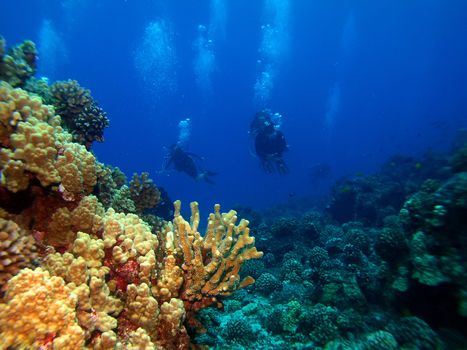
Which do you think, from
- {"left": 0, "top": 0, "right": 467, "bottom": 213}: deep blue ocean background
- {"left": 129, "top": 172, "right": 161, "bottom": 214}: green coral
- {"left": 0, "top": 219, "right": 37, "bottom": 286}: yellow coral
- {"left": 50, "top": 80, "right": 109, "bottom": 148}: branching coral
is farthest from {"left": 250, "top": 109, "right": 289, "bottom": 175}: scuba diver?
{"left": 0, "top": 0, "right": 467, "bottom": 213}: deep blue ocean background

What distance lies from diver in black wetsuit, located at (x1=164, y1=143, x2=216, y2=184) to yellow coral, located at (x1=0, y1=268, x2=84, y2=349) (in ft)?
48.3

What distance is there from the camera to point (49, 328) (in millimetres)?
1842

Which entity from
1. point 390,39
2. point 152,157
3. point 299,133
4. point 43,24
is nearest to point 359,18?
point 390,39

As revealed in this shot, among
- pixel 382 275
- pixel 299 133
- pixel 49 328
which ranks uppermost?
pixel 299 133

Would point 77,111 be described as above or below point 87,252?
above

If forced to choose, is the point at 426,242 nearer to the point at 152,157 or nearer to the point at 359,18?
the point at 359,18

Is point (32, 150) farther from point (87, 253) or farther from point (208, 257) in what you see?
point (208, 257)

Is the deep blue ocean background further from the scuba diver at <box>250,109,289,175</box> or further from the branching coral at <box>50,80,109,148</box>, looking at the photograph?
the branching coral at <box>50,80,109,148</box>

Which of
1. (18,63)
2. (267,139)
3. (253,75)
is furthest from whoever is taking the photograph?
(253,75)

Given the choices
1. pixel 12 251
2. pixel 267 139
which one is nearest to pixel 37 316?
pixel 12 251

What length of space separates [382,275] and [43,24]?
69186 mm

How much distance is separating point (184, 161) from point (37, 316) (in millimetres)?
15469

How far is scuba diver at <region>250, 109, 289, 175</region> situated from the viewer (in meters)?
14.2

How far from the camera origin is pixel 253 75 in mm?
116875
